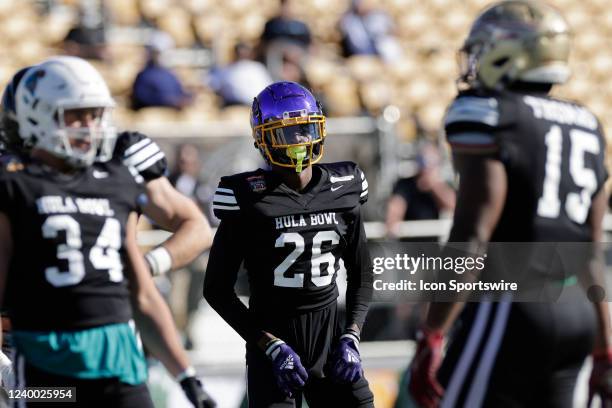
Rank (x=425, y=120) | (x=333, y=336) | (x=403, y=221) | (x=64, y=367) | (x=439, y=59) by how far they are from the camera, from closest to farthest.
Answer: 1. (x=64, y=367)
2. (x=333, y=336)
3. (x=403, y=221)
4. (x=425, y=120)
5. (x=439, y=59)

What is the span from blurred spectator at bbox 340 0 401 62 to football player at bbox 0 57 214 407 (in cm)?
830

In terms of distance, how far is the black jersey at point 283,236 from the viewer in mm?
4309

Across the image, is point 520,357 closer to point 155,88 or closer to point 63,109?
point 63,109

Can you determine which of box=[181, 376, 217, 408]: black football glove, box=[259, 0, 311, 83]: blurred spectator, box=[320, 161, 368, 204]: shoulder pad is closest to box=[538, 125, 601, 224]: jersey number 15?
box=[320, 161, 368, 204]: shoulder pad

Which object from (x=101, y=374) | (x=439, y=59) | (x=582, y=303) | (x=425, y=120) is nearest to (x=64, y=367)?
(x=101, y=374)

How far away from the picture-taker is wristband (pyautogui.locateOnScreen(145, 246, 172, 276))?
4762 mm

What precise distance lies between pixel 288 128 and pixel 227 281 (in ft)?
2.06

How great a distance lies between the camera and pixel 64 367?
164 inches

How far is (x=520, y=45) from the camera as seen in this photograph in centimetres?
459

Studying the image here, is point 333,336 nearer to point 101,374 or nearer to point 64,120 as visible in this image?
point 101,374

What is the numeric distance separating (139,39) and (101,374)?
8486 millimetres

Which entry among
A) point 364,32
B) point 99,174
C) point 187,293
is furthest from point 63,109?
point 364,32

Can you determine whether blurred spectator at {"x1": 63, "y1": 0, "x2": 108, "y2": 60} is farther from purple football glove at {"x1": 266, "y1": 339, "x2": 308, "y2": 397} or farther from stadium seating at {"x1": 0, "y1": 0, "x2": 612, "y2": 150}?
purple football glove at {"x1": 266, "y1": 339, "x2": 308, "y2": 397}

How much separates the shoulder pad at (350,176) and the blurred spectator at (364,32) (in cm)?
809
